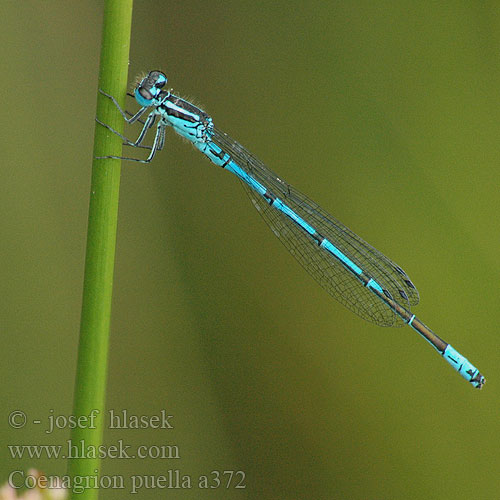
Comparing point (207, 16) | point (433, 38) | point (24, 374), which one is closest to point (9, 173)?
point (24, 374)

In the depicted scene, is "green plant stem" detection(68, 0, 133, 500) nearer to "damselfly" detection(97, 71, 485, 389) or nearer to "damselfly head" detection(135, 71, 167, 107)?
"damselfly head" detection(135, 71, 167, 107)

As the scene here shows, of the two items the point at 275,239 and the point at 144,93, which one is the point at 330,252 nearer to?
the point at 275,239

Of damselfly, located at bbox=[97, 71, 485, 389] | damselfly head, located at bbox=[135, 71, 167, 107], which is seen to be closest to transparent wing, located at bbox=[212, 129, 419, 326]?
damselfly, located at bbox=[97, 71, 485, 389]

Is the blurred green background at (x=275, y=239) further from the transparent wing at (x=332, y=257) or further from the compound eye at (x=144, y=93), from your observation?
the compound eye at (x=144, y=93)

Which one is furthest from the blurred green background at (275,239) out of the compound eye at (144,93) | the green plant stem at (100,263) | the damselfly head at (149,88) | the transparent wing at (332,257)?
the green plant stem at (100,263)

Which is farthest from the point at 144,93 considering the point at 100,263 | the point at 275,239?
the point at 275,239

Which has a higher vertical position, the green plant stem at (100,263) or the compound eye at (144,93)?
the compound eye at (144,93)

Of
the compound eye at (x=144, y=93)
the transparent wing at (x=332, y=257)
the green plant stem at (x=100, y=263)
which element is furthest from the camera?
the transparent wing at (x=332, y=257)
